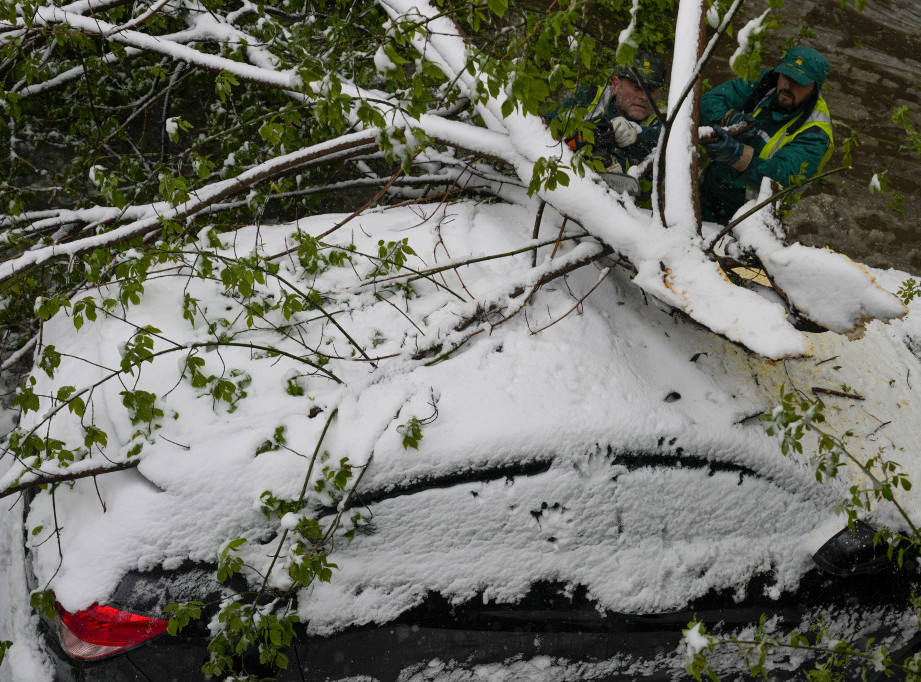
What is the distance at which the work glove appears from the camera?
297 cm

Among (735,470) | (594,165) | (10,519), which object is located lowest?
(735,470)

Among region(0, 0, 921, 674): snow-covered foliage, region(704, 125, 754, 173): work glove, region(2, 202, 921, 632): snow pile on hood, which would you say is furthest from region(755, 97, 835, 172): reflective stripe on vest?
region(2, 202, 921, 632): snow pile on hood

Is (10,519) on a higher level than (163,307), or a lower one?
lower

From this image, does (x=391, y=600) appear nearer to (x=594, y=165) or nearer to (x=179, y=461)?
(x=179, y=461)

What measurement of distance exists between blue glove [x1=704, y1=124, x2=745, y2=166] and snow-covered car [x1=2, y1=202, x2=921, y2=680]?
1.20m

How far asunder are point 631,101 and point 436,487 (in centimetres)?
250

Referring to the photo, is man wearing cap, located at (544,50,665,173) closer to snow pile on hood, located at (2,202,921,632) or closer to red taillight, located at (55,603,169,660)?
snow pile on hood, located at (2,202,921,632)

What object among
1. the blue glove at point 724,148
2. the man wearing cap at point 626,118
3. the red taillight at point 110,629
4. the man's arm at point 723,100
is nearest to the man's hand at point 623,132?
the man wearing cap at point 626,118

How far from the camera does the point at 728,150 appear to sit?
302cm

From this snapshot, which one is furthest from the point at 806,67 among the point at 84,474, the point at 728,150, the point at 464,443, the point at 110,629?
the point at 110,629

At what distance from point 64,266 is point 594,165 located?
2.79 meters

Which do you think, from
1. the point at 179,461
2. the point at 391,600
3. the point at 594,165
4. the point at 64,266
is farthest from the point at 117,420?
the point at 64,266

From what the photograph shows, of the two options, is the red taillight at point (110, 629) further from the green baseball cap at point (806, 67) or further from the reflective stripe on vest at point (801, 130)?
the green baseball cap at point (806, 67)

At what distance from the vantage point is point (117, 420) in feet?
6.23
